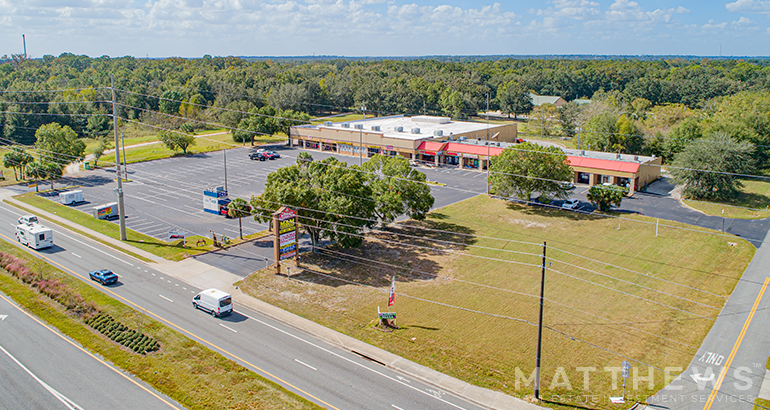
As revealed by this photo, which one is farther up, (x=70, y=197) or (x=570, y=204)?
(x=70, y=197)

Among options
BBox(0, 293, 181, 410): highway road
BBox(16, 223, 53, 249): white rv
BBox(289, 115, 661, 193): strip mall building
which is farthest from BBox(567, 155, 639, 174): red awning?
BBox(16, 223, 53, 249): white rv

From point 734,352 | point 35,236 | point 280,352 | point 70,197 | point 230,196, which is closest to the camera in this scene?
point 280,352

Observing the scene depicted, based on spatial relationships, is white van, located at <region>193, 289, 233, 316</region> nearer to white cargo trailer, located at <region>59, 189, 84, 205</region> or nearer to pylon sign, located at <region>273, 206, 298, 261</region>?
pylon sign, located at <region>273, 206, 298, 261</region>

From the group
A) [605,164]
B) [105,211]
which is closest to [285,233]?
[105,211]

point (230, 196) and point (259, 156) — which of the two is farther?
point (259, 156)

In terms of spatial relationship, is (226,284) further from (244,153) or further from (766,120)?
(766,120)

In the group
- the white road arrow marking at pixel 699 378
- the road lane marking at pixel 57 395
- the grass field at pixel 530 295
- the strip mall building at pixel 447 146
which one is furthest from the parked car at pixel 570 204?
the road lane marking at pixel 57 395

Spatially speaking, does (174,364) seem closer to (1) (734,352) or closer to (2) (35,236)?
(2) (35,236)
